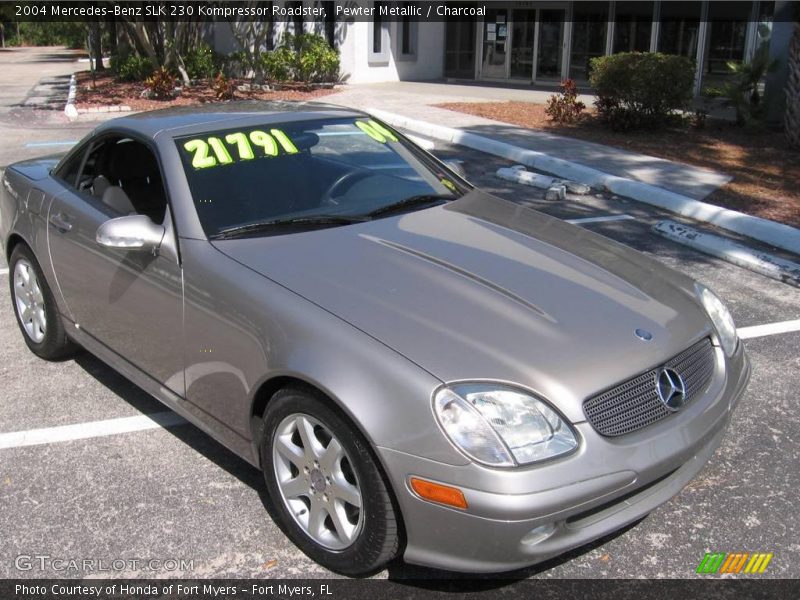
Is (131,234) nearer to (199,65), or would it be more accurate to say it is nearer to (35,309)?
(35,309)

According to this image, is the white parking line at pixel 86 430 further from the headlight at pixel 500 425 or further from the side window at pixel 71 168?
the headlight at pixel 500 425

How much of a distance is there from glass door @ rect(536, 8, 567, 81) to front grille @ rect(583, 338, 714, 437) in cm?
2070

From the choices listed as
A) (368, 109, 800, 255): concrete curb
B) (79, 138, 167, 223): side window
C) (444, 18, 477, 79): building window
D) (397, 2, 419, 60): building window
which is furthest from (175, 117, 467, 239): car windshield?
(444, 18, 477, 79): building window

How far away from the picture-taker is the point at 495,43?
24375 mm

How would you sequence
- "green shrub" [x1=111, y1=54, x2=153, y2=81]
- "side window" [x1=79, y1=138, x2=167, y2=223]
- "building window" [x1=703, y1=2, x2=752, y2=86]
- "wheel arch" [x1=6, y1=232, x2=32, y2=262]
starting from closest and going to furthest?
"side window" [x1=79, y1=138, x2=167, y2=223]
"wheel arch" [x1=6, y1=232, x2=32, y2=262]
"building window" [x1=703, y1=2, x2=752, y2=86]
"green shrub" [x1=111, y1=54, x2=153, y2=81]

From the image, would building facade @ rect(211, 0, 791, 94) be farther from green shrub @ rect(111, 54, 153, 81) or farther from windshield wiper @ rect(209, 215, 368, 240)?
windshield wiper @ rect(209, 215, 368, 240)

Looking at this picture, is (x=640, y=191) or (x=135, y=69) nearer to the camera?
(x=640, y=191)

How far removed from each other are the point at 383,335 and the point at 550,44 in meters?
21.6

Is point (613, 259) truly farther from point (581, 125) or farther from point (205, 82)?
point (205, 82)

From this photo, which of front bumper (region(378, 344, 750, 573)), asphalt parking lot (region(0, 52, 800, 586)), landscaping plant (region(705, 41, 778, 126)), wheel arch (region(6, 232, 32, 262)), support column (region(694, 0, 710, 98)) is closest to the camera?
front bumper (region(378, 344, 750, 573))

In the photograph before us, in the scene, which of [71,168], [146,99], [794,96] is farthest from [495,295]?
[146,99]

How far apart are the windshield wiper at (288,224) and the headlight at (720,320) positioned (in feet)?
5.24

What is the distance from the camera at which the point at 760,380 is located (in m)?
4.62

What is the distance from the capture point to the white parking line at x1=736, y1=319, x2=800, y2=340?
5.30 metres
